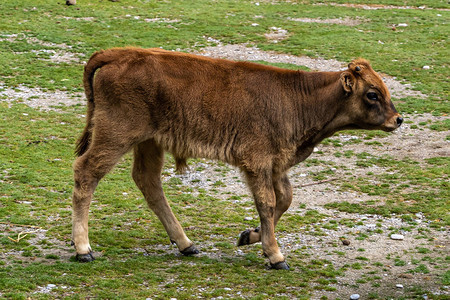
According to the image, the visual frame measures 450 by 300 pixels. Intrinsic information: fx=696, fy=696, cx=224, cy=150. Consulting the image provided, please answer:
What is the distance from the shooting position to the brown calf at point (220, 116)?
7852 mm

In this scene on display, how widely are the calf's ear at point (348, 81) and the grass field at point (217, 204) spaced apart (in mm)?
2012

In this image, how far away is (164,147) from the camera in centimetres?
808

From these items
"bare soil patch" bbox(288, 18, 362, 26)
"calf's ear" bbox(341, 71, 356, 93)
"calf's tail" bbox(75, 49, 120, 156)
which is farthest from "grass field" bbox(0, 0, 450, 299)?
"bare soil patch" bbox(288, 18, 362, 26)

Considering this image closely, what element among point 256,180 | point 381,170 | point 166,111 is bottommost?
point 381,170

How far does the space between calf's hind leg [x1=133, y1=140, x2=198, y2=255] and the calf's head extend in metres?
2.40

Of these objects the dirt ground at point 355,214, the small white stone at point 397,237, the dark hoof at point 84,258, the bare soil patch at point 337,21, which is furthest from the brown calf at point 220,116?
the bare soil patch at point 337,21

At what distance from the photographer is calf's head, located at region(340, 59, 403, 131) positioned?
817cm

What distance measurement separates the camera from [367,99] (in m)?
8.20

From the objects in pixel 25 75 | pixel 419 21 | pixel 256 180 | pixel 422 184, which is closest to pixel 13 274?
pixel 256 180

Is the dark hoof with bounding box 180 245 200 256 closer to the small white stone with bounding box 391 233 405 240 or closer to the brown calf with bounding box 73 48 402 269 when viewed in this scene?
the brown calf with bounding box 73 48 402 269

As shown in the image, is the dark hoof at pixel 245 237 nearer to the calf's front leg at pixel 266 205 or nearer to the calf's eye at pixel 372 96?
the calf's front leg at pixel 266 205

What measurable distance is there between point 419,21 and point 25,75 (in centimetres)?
1290

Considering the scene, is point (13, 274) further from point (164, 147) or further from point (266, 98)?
point (266, 98)

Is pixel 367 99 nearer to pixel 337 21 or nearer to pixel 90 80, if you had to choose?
pixel 90 80
